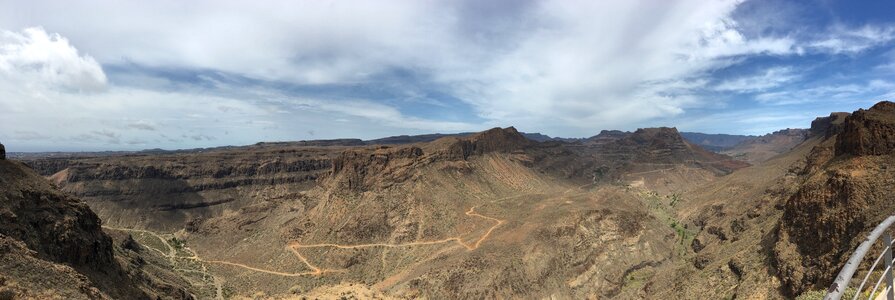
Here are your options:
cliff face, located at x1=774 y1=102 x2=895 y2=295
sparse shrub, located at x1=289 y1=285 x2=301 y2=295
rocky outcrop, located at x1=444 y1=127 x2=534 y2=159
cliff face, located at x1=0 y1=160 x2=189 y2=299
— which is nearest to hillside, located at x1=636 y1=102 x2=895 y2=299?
cliff face, located at x1=774 y1=102 x2=895 y2=295

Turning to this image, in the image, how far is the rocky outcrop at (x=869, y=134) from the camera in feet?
148

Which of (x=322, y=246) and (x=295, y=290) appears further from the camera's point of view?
(x=322, y=246)

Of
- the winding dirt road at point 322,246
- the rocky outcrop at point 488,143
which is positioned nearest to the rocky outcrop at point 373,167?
the rocky outcrop at point 488,143

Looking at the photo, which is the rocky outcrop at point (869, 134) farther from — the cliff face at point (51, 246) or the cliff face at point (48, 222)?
the cliff face at point (48, 222)

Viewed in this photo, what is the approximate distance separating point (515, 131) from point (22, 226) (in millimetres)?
140656

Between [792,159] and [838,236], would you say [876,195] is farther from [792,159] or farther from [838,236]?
[792,159]

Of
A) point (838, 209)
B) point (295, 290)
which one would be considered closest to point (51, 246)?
point (295, 290)

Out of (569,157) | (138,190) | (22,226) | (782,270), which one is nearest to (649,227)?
(782,270)

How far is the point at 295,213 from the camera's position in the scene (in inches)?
4444

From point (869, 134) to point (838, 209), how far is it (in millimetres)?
13078

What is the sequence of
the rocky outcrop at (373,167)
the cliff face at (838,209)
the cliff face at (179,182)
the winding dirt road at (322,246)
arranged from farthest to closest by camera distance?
A: 1. the cliff face at (179,182)
2. the rocky outcrop at (373,167)
3. the winding dirt road at (322,246)
4. the cliff face at (838,209)

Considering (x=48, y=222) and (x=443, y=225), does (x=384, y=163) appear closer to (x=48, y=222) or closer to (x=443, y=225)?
(x=443, y=225)

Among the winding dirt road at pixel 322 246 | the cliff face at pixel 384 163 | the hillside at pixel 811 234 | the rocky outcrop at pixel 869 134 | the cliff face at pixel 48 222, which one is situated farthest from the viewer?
the cliff face at pixel 384 163

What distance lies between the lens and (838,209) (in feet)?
131
